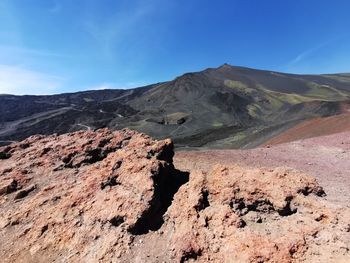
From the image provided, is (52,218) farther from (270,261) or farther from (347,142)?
(347,142)

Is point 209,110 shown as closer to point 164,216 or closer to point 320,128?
point 320,128

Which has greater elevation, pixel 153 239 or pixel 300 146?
pixel 300 146

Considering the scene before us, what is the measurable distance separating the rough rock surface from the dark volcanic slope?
1311 inches

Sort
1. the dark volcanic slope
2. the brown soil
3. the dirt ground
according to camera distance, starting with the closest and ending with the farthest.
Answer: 1. the dirt ground
2. the brown soil
3. the dark volcanic slope

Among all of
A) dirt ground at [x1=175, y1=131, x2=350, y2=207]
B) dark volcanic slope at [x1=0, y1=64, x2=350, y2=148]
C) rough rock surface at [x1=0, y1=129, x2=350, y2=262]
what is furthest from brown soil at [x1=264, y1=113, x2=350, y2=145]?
rough rock surface at [x1=0, y1=129, x2=350, y2=262]

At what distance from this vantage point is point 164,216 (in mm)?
9039

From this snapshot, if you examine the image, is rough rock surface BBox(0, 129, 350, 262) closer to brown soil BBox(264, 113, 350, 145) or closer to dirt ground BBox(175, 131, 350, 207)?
dirt ground BBox(175, 131, 350, 207)

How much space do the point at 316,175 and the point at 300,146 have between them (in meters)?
5.27

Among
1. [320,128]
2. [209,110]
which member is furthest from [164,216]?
[209,110]

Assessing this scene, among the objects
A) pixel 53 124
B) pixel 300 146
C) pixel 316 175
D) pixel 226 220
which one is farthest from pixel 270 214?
pixel 53 124

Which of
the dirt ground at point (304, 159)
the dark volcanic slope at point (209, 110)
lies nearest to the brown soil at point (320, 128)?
the dark volcanic slope at point (209, 110)

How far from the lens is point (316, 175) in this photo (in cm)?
1280

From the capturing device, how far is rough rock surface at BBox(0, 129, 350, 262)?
24.0ft

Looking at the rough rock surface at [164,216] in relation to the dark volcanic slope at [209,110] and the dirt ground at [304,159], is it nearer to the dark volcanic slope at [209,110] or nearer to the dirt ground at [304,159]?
the dirt ground at [304,159]
